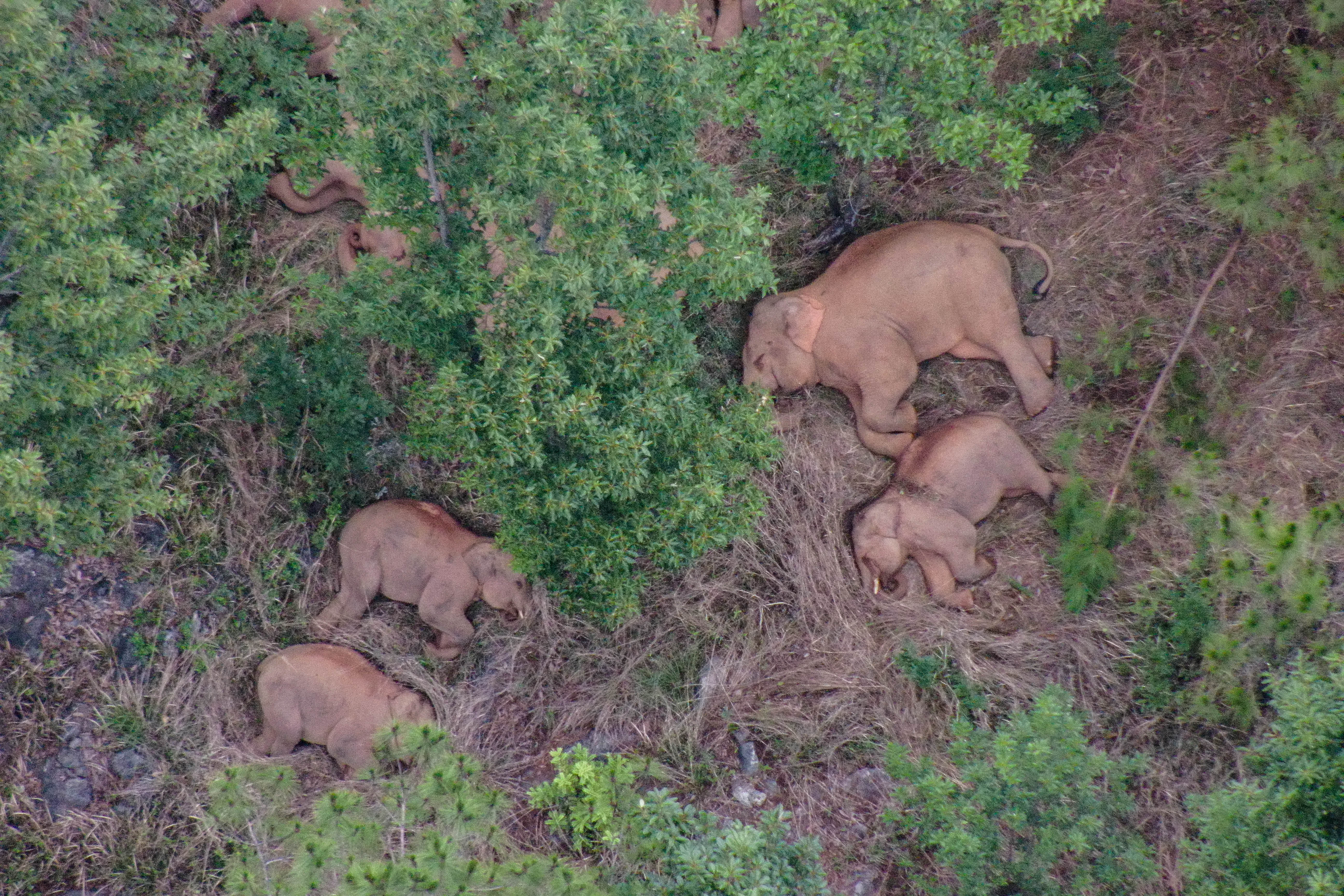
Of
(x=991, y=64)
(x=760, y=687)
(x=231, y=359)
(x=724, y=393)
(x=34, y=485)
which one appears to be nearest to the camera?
(x=34, y=485)

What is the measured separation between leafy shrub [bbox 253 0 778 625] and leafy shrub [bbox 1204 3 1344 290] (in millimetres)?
3184

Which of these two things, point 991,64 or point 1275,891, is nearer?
point 1275,891

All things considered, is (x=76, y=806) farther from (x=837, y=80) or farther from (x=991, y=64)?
(x=991, y=64)

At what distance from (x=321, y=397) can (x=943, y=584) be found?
184 inches

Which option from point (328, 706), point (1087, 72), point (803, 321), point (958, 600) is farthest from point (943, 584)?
point (328, 706)

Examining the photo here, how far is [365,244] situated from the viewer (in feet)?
→ 27.9

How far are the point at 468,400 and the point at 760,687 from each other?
327cm

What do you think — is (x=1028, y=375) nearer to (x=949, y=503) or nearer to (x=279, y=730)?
(x=949, y=503)

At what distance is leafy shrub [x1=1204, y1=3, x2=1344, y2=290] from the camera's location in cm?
656

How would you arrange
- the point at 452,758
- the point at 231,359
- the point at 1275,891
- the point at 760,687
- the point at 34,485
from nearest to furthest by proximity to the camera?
the point at 1275,891 < the point at 452,758 < the point at 34,485 < the point at 760,687 < the point at 231,359

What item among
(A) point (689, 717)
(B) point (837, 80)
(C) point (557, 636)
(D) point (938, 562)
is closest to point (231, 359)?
(C) point (557, 636)

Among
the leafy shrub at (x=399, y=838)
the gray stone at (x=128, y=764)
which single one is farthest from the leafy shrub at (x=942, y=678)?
the gray stone at (x=128, y=764)

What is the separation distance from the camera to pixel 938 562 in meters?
7.91

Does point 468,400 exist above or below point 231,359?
above
